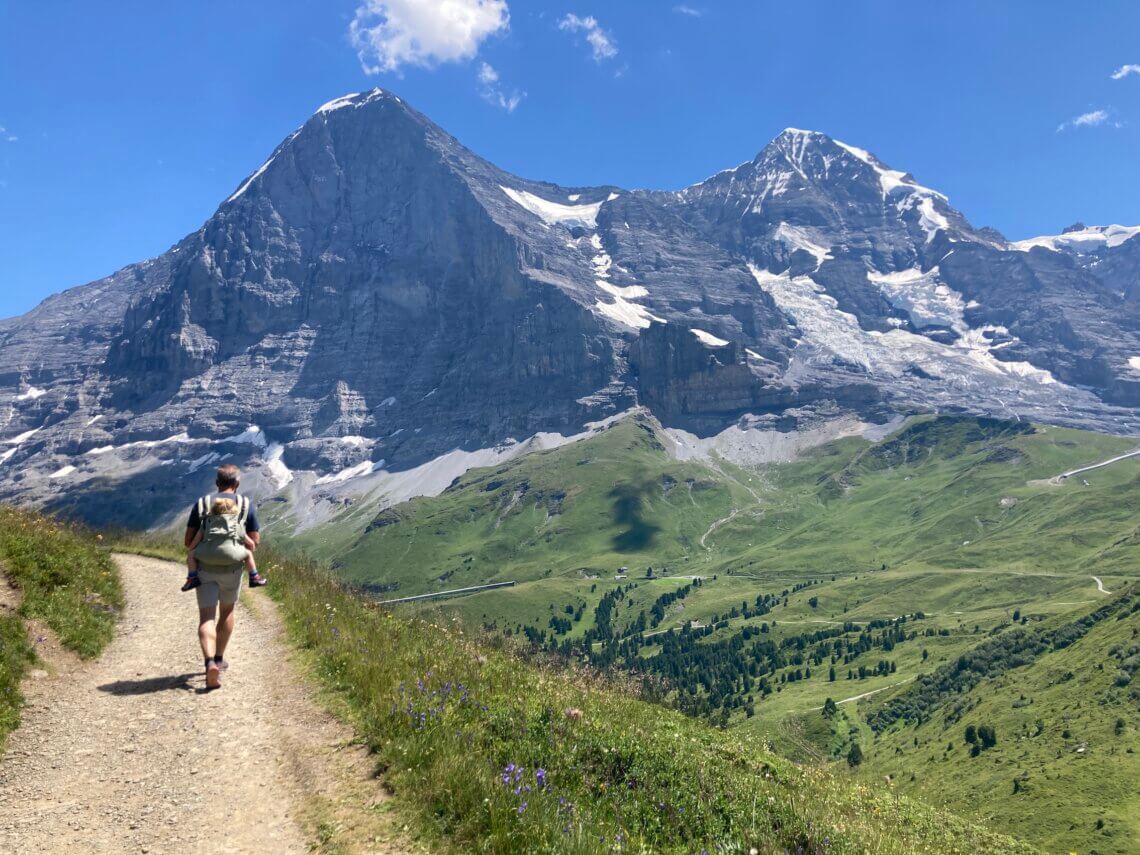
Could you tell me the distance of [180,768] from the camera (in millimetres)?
9461

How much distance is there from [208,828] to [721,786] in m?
6.78

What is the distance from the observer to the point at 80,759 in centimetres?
962

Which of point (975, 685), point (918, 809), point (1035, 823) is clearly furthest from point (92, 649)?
point (975, 685)

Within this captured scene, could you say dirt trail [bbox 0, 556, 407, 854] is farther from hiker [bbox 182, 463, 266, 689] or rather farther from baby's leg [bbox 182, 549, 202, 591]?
baby's leg [bbox 182, 549, 202, 591]

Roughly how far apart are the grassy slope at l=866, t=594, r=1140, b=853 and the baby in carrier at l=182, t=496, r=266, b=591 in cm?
1537

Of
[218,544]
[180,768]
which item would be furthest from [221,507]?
[180,768]

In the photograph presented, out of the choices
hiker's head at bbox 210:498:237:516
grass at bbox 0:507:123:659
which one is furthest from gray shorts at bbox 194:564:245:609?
grass at bbox 0:507:123:659

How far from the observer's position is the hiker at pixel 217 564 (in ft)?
43.8

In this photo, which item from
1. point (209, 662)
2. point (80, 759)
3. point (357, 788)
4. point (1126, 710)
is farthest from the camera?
point (1126, 710)

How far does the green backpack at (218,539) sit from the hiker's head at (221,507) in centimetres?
5

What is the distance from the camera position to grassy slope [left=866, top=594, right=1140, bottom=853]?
238 feet

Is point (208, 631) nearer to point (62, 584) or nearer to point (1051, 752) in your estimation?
point (62, 584)

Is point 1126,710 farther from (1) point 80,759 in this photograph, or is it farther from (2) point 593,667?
(1) point 80,759

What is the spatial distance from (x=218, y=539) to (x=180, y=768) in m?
4.92
